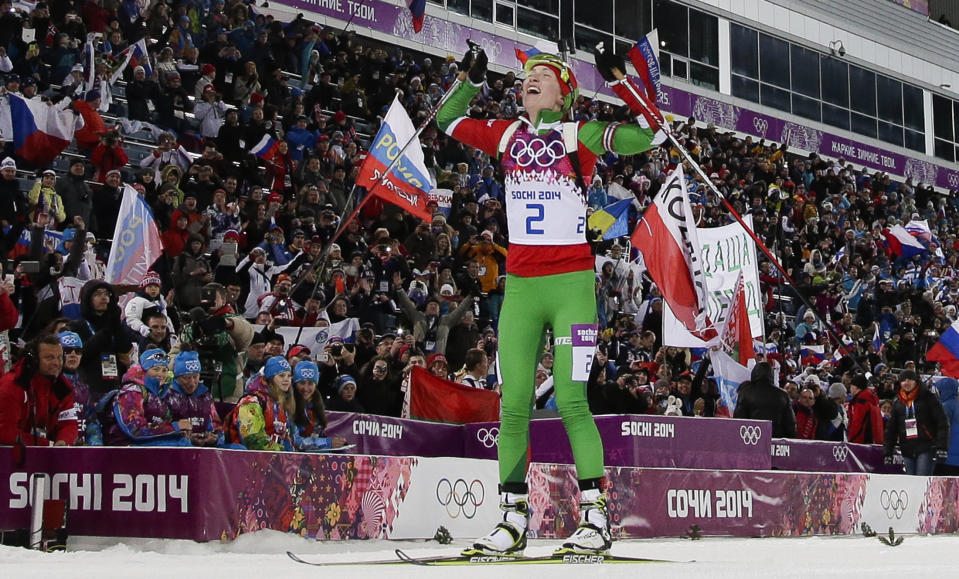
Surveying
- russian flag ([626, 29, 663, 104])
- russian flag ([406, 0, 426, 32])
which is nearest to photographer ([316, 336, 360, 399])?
russian flag ([626, 29, 663, 104])

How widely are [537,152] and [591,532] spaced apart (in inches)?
75.7

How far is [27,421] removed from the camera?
7.86m

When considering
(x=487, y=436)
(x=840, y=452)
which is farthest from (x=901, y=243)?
(x=487, y=436)

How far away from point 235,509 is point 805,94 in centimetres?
3205

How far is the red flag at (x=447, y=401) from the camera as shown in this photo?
12789mm

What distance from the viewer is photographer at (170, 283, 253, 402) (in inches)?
427

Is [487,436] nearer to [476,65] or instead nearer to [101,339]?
[101,339]

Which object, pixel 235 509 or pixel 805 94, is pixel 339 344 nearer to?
pixel 235 509

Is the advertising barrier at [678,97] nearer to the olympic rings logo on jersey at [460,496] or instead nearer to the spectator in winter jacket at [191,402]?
the spectator in winter jacket at [191,402]

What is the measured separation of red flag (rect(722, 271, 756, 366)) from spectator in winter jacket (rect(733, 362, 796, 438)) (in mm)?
1501

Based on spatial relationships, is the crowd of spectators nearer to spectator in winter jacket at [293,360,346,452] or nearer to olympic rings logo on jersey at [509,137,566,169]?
spectator in winter jacket at [293,360,346,452]

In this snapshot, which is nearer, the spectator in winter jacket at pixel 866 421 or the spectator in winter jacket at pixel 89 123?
the spectator in winter jacket at pixel 89 123

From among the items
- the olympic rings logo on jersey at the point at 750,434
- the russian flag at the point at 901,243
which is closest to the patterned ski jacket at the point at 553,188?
the olympic rings logo on jersey at the point at 750,434

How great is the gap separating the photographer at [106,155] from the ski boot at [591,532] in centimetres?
949
